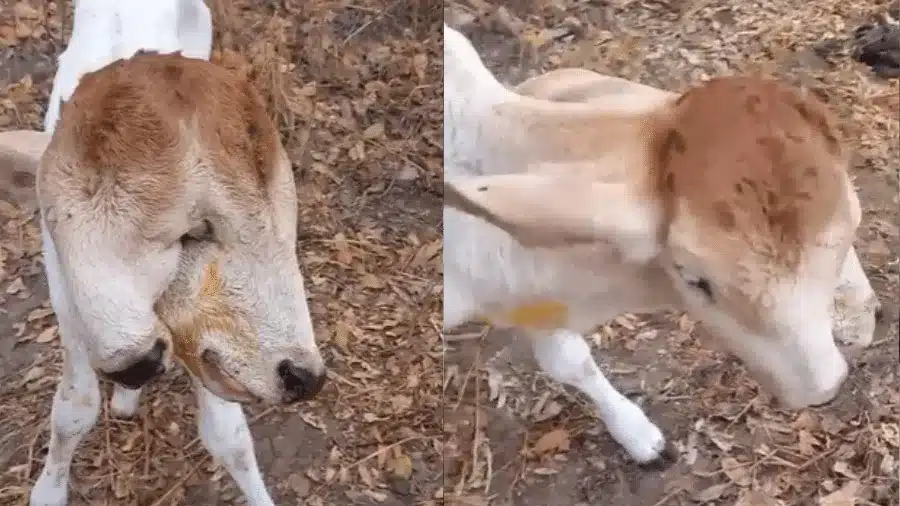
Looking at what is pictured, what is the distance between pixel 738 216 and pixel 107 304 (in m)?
0.58

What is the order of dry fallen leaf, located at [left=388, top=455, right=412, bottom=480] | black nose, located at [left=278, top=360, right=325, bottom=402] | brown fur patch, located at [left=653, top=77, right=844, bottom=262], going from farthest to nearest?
dry fallen leaf, located at [left=388, top=455, right=412, bottom=480] < black nose, located at [left=278, top=360, right=325, bottom=402] < brown fur patch, located at [left=653, top=77, right=844, bottom=262]

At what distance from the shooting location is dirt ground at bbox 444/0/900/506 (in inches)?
43.0

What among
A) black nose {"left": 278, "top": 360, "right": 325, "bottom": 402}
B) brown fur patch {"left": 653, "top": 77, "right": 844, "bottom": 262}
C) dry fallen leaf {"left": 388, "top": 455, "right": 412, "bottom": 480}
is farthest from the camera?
dry fallen leaf {"left": 388, "top": 455, "right": 412, "bottom": 480}

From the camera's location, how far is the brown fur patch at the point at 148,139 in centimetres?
97

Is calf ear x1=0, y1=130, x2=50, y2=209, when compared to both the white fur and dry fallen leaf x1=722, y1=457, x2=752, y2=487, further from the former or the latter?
dry fallen leaf x1=722, y1=457, x2=752, y2=487

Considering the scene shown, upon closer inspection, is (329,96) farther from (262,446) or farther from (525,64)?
(262,446)

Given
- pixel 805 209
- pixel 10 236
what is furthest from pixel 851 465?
pixel 10 236

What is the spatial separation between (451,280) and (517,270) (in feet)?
0.32

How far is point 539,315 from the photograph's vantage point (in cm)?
112

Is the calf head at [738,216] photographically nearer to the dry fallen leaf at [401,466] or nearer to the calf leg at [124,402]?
the dry fallen leaf at [401,466]

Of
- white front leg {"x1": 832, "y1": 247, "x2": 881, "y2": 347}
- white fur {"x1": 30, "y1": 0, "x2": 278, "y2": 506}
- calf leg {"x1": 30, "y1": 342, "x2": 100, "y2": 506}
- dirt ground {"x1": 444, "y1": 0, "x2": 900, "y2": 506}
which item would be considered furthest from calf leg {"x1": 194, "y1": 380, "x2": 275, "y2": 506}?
white front leg {"x1": 832, "y1": 247, "x2": 881, "y2": 347}

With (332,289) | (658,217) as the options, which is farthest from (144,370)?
(658,217)

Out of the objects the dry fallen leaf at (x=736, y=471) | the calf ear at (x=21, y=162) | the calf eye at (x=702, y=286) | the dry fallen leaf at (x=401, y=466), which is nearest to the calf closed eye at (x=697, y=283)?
the calf eye at (x=702, y=286)

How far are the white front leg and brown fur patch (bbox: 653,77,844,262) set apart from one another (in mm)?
102
